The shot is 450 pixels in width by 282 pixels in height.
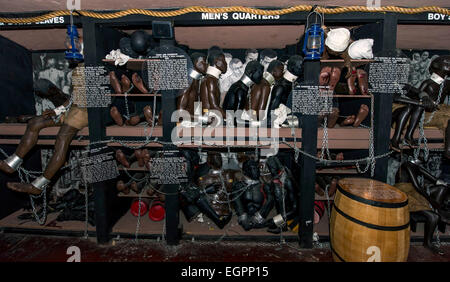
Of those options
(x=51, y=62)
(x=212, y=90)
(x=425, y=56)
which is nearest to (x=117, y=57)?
(x=212, y=90)

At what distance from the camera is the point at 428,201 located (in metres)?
3.81

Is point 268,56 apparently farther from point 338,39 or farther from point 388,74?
point 388,74

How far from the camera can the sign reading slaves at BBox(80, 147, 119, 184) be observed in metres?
3.63

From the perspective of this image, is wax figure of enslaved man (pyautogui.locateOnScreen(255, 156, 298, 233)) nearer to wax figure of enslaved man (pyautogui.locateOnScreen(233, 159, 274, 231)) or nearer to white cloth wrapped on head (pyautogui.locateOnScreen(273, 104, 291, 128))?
wax figure of enslaved man (pyautogui.locateOnScreen(233, 159, 274, 231))

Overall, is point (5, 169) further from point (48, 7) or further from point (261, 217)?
point (261, 217)

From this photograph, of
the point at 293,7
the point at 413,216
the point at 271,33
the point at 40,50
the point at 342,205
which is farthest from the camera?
the point at 40,50

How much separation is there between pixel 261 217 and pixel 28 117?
14.7ft

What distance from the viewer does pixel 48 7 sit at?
3395mm

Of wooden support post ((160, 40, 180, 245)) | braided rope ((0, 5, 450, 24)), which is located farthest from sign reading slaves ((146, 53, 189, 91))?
braided rope ((0, 5, 450, 24))

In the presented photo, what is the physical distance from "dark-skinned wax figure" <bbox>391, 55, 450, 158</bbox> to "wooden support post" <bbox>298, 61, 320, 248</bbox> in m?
1.32

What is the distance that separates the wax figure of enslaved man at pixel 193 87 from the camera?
12.3 feet

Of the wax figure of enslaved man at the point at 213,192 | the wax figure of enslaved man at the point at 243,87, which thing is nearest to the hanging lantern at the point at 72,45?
the wax figure of enslaved man at the point at 243,87

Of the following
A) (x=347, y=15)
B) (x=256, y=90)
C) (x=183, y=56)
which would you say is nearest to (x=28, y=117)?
(x=183, y=56)

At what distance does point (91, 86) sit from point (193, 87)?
158 centimetres
